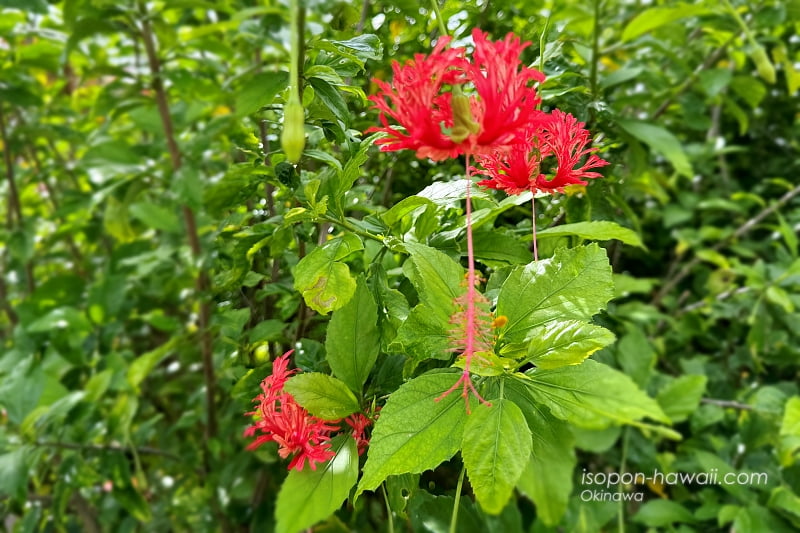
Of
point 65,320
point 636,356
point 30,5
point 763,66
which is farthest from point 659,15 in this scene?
point 65,320

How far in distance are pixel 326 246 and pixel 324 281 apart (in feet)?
0.09

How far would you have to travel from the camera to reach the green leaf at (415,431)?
27 centimetres

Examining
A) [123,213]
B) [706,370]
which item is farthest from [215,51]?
[706,370]

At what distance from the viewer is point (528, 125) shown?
27 cm

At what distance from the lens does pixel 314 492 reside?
0.98 feet

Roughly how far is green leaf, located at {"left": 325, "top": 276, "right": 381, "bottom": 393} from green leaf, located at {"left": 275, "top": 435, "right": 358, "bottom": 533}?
0.14ft

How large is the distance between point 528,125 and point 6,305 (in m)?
1.13

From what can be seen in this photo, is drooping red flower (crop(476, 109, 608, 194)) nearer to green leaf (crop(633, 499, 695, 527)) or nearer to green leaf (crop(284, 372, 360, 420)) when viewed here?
green leaf (crop(284, 372, 360, 420))

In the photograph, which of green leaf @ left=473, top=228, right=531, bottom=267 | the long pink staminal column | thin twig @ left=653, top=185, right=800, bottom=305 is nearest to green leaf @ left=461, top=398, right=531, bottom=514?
the long pink staminal column

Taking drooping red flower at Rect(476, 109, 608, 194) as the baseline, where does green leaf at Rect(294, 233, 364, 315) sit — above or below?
below

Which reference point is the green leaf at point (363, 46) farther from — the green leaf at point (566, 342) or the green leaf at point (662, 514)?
the green leaf at point (662, 514)

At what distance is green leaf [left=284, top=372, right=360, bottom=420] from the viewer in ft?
1.01

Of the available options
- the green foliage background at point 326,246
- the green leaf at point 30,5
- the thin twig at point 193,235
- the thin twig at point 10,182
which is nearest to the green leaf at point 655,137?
the green foliage background at point 326,246

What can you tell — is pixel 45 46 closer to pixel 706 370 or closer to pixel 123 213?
pixel 123 213
